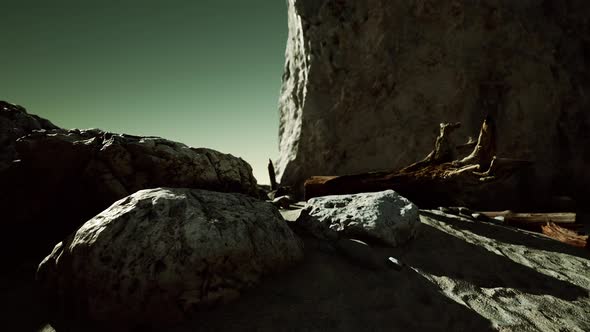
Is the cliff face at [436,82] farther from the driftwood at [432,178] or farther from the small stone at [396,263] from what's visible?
the small stone at [396,263]

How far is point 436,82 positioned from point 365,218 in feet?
16.4

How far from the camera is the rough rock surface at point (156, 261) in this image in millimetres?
1754

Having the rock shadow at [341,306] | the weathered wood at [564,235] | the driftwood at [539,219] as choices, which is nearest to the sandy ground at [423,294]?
the rock shadow at [341,306]

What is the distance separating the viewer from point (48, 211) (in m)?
2.82

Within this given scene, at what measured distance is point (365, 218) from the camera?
2959 mm

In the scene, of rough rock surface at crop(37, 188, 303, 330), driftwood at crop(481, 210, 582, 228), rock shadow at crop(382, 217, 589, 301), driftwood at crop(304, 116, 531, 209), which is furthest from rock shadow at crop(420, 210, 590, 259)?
rough rock surface at crop(37, 188, 303, 330)

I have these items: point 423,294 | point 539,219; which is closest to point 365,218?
point 423,294

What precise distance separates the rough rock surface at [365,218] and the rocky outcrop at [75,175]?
1.38 meters

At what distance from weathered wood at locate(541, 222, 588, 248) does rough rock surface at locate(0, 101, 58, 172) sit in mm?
6368

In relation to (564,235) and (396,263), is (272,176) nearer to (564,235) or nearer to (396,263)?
(396,263)

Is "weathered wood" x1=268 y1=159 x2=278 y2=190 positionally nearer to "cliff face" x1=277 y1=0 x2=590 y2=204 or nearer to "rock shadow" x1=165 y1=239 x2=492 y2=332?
"cliff face" x1=277 y1=0 x2=590 y2=204

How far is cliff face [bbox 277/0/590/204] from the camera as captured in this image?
5867 mm

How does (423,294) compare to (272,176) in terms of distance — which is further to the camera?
(272,176)

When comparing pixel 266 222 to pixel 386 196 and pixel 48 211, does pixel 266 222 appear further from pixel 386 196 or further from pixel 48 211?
pixel 48 211
